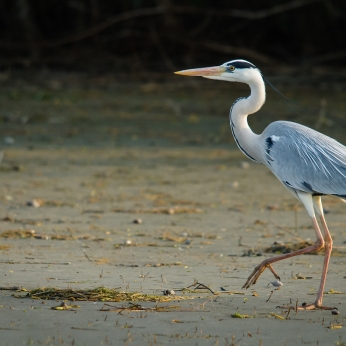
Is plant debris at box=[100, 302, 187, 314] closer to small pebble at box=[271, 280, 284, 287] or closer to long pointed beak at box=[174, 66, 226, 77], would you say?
small pebble at box=[271, 280, 284, 287]

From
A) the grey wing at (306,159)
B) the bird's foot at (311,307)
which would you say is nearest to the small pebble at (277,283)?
the bird's foot at (311,307)

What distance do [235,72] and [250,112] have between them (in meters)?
0.33

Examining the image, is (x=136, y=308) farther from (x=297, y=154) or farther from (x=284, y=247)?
(x=284, y=247)

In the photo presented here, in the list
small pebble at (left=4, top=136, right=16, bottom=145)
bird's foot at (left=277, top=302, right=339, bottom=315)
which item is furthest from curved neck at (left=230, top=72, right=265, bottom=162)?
small pebble at (left=4, top=136, right=16, bottom=145)

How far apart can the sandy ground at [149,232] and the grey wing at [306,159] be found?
656 mm

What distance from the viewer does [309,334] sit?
14.3 ft

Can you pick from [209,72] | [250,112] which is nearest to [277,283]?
[250,112]

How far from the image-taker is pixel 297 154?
6004 millimetres

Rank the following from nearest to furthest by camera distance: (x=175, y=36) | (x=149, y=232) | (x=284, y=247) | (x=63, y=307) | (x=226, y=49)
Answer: (x=63, y=307), (x=284, y=247), (x=149, y=232), (x=226, y=49), (x=175, y=36)

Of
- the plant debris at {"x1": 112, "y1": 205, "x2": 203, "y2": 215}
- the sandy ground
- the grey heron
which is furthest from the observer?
the plant debris at {"x1": 112, "y1": 205, "x2": 203, "y2": 215}

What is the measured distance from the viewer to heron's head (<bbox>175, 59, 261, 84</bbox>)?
20.6 ft

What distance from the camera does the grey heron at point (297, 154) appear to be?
582 centimetres

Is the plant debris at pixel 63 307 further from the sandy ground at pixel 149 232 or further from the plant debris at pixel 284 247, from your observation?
the plant debris at pixel 284 247

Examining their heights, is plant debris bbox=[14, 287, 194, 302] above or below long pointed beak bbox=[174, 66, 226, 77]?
below
